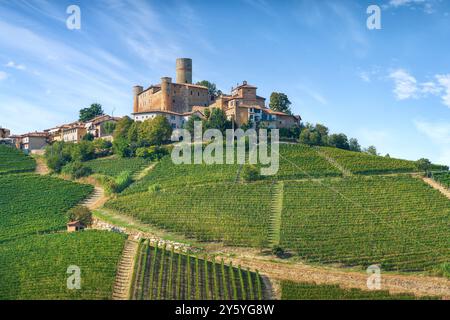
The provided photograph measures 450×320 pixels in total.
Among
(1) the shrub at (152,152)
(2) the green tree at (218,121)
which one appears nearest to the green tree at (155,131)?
(1) the shrub at (152,152)

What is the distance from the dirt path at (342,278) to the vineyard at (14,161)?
3244 centimetres

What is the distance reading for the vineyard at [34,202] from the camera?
154 ft

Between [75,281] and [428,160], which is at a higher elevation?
[428,160]

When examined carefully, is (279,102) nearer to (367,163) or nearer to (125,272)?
(367,163)

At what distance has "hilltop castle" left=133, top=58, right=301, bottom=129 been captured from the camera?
6700cm

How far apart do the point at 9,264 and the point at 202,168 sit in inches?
863

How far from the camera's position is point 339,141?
65.5 m

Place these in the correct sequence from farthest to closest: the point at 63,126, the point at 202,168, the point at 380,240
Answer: the point at 63,126, the point at 202,168, the point at 380,240
